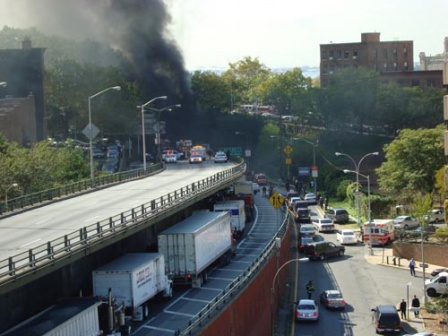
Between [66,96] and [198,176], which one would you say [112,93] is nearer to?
[66,96]

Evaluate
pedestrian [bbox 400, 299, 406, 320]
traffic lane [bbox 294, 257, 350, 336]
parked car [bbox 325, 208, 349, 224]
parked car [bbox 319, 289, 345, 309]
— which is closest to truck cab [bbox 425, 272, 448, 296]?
pedestrian [bbox 400, 299, 406, 320]

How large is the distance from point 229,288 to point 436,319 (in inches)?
458

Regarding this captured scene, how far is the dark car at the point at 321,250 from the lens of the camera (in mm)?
62188

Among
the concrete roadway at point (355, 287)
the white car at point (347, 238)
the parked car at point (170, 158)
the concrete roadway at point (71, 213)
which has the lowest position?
the concrete roadway at point (355, 287)

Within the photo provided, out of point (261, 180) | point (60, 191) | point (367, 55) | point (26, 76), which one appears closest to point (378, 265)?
point (60, 191)

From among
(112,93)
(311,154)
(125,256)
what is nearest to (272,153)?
(311,154)

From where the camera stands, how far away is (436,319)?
4522 centimetres

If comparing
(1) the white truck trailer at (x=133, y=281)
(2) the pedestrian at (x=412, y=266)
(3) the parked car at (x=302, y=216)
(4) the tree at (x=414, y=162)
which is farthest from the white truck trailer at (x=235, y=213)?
(4) the tree at (x=414, y=162)

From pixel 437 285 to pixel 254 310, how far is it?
39.9 ft

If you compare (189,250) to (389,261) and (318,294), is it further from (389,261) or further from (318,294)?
(389,261)

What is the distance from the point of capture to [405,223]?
230 feet

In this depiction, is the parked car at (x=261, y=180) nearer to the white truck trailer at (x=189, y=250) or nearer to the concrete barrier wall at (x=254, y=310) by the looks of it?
the concrete barrier wall at (x=254, y=310)

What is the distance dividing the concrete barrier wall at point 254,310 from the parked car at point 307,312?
1185mm

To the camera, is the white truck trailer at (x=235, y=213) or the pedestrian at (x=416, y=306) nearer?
the pedestrian at (x=416, y=306)
